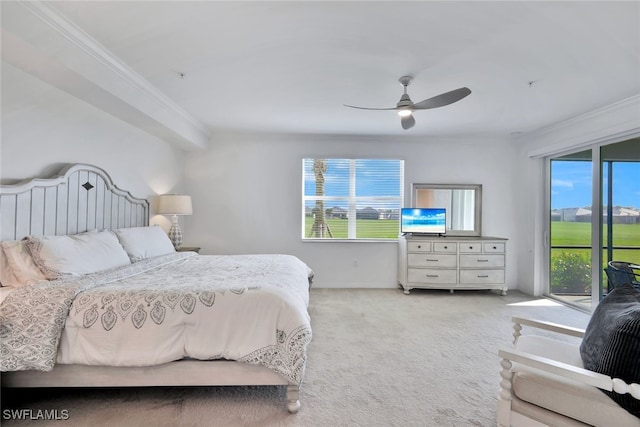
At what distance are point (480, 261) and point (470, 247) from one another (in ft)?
0.86

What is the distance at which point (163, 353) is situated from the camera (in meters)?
1.89

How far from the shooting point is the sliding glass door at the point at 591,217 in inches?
139

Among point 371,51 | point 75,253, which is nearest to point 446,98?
point 371,51

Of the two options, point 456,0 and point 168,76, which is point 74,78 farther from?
point 456,0

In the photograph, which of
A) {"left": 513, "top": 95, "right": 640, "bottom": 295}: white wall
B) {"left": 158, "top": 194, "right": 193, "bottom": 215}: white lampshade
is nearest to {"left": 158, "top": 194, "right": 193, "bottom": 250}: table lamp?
{"left": 158, "top": 194, "right": 193, "bottom": 215}: white lampshade

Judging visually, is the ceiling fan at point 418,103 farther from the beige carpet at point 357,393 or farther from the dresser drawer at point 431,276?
the dresser drawer at point 431,276

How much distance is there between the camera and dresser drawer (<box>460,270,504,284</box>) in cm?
468

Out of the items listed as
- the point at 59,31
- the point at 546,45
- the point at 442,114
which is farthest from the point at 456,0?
the point at 59,31

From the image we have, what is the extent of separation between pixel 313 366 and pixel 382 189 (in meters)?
3.43

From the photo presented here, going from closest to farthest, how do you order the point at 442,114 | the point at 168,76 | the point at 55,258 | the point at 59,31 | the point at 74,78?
1. the point at 59,31
2. the point at 55,258
3. the point at 74,78
4. the point at 168,76
5. the point at 442,114

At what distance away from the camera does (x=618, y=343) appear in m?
1.34

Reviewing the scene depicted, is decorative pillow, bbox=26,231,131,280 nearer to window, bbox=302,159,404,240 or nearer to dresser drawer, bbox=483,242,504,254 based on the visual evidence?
window, bbox=302,159,404,240

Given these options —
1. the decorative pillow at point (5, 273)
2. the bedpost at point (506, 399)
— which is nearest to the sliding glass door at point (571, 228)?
the bedpost at point (506, 399)

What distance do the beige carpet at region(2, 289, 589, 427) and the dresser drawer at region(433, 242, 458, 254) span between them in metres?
1.40
